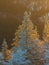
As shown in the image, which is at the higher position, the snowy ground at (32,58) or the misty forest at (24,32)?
the misty forest at (24,32)

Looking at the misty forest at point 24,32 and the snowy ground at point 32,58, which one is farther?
the misty forest at point 24,32

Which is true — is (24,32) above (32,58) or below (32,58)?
above

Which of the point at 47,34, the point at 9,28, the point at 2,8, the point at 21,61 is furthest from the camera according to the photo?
the point at 2,8

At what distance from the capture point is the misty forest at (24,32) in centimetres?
1230

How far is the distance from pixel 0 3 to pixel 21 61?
32.7 metres

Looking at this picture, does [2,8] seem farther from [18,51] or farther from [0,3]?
[18,51]

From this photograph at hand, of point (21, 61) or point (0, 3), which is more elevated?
point (0, 3)

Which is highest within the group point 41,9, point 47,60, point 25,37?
point 41,9

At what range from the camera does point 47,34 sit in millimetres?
13391

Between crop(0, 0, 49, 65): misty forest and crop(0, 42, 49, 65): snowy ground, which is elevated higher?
crop(0, 0, 49, 65): misty forest

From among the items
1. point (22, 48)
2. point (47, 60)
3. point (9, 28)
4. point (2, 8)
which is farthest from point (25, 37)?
point (2, 8)

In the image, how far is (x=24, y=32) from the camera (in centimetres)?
1239

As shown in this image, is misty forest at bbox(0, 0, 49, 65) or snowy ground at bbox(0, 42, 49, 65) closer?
snowy ground at bbox(0, 42, 49, 65)

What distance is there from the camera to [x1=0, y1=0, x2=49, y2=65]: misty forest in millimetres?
12297
